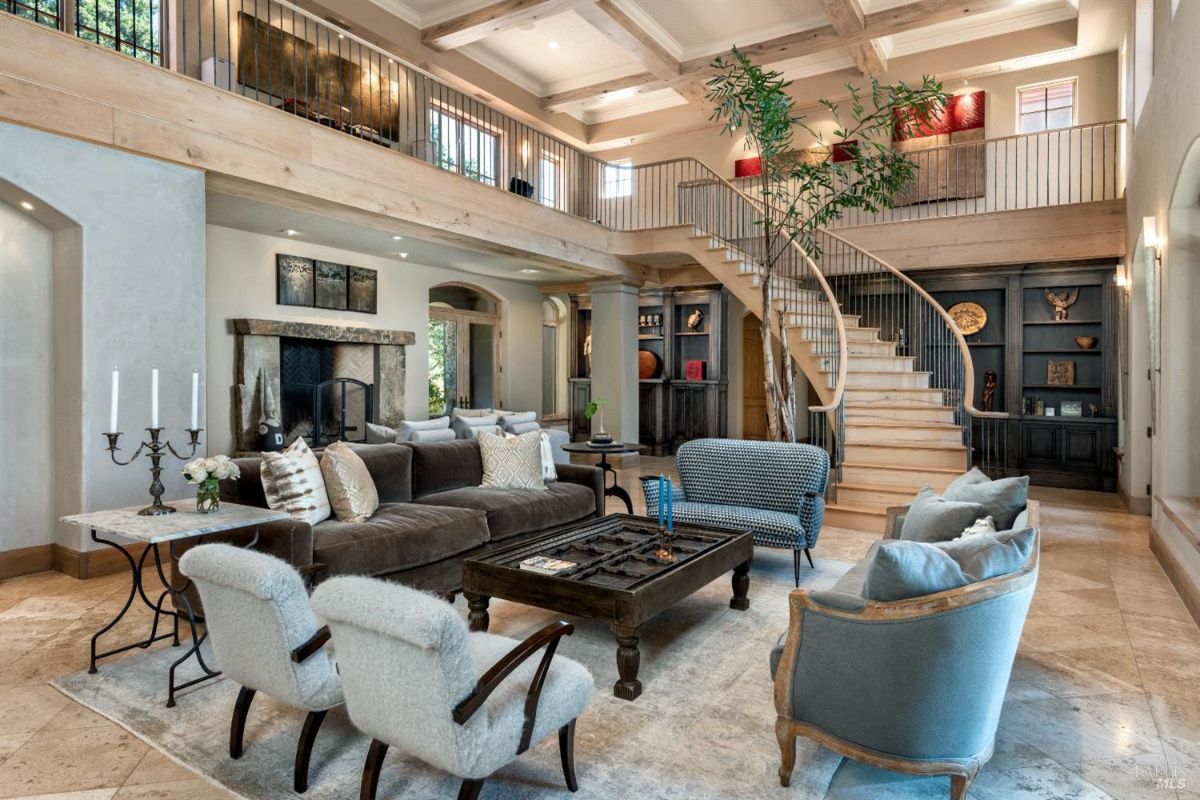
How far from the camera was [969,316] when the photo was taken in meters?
8.84

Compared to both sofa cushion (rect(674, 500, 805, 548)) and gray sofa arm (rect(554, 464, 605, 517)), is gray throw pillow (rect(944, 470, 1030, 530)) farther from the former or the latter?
gray sofa arm (rect(554, 464, 605, 517))

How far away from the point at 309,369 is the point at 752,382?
6615 millimetres

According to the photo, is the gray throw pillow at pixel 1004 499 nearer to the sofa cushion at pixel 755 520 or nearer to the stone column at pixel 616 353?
the sofa cushion at pixel 755 520

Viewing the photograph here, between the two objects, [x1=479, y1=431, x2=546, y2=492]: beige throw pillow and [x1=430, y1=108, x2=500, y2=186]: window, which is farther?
[x1=430, y1=108, x2=500, y2=186]: window

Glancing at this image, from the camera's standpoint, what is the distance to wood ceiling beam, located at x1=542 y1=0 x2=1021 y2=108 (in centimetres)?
788

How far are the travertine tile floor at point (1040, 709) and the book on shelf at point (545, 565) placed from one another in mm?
955

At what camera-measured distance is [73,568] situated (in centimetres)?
446

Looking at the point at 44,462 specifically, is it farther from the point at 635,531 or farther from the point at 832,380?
the point at 832,380

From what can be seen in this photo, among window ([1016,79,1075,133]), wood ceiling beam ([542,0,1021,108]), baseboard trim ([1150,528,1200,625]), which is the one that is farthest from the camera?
window ([1016,79,1075,133])

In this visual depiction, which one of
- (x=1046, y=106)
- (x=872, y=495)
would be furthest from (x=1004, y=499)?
(x=1046, y=106)

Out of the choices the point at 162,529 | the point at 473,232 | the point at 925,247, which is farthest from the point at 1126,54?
the point at 162,529

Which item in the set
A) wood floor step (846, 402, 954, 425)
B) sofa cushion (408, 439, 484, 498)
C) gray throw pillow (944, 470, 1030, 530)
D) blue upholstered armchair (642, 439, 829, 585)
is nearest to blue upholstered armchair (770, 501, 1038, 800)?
gray throw pillow (944, 470, 1030, 530)

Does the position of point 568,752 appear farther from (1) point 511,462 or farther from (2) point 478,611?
(1) point 511,462

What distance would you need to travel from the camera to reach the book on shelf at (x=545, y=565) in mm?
3111
